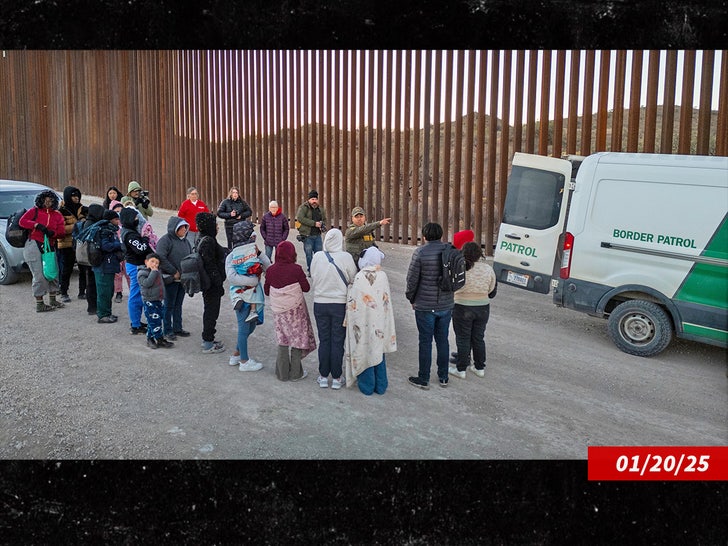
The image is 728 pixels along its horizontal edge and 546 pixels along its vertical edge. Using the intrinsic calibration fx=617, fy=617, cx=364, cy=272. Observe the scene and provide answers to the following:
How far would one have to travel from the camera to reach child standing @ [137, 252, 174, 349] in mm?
7059

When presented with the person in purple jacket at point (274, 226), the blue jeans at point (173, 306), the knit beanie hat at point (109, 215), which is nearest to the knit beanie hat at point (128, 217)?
the knit beanie hat at point (109, 215)

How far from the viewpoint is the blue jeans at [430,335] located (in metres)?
6.20

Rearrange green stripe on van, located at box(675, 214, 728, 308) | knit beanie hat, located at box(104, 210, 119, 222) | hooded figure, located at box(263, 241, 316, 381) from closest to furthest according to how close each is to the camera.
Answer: hooded figure, located at box(263, 241, 316, 381) → green stripe on van, located at box(675, 214, 728, 308) → knit beanie hat, located at box(104, 210, 119, 222)

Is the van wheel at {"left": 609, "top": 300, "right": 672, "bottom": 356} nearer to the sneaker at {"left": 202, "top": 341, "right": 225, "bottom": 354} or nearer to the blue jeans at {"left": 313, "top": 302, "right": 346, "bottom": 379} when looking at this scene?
the blue jeans at {"left": 313, "top": 302, "right": 346, "bottom": 379}

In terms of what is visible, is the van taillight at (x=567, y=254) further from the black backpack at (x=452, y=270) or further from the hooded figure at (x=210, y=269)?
the hooded figure at (x=210, y=269)

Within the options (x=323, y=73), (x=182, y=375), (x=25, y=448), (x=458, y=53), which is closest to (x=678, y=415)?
(x=182, y=375)

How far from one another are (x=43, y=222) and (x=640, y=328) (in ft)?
26.1

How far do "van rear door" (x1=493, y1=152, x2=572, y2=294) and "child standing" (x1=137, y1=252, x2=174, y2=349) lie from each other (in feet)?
15.7

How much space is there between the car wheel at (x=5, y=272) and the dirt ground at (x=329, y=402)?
196 centimetres

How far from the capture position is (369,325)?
19.7ft

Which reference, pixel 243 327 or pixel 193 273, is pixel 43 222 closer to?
pixel 193 273

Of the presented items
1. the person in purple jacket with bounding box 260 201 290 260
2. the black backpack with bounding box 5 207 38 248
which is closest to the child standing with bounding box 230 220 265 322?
the person in purple jacket with bounding box 260 201 290 260

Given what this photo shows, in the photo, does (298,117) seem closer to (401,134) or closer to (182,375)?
(401,134)

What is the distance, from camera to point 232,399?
19.1 ft
